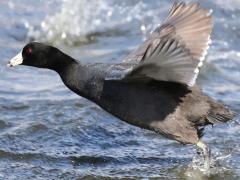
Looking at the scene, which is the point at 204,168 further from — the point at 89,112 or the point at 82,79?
the point at 89,112

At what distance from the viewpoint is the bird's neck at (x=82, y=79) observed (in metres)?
6.57

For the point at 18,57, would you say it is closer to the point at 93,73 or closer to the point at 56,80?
the point at 93,73

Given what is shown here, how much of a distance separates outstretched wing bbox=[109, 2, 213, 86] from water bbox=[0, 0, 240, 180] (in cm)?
95

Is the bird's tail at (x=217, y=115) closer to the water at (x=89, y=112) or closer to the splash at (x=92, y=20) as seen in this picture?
the water at (x=89, y=112)

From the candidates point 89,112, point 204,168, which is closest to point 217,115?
point 204,168

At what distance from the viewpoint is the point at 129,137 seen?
25.8 feet

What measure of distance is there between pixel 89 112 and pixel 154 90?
2092 millimetres

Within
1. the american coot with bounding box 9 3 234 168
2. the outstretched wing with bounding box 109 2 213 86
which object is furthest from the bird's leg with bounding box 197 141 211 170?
the outstretched wing with bounding box 109 2 213 86

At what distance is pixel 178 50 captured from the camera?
18.9ft

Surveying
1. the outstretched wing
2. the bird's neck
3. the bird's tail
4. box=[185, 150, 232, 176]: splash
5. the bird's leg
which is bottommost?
box=[185, 150, 232, 176]: splash

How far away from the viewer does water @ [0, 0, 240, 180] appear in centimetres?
704

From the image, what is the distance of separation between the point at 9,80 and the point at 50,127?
1.85 m

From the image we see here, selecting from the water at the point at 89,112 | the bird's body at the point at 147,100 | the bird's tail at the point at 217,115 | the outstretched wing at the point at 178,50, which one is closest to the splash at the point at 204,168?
the water at the point at 89,112

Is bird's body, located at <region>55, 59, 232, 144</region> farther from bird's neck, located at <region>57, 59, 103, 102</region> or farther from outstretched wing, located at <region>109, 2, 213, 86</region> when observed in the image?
outstretched wing, located at <region>109, 2, 213, 86</region>
